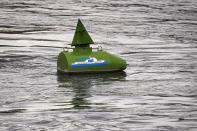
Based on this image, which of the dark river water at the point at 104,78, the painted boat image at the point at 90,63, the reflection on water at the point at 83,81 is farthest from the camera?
the painted boat image at the point at 90,63

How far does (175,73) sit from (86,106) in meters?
7.48

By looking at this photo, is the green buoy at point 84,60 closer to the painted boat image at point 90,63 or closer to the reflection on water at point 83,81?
the painted boat image at point 90,63

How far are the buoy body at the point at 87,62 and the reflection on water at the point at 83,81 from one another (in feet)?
0.70

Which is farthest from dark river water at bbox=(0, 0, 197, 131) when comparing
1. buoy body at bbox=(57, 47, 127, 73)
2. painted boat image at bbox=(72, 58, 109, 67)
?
painted boat image at bbox=(72, 58, 109, 67)

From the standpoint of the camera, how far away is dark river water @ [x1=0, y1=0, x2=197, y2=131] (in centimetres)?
1548

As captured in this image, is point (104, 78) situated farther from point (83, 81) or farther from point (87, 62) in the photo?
point (83, 81)

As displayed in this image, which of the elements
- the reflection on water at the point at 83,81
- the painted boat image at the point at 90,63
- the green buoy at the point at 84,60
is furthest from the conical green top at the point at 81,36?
the reflection on water at the point at 83,81

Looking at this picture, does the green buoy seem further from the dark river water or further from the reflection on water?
the dark river water

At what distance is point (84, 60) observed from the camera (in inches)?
904

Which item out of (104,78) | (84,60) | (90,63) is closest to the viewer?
(104,78)

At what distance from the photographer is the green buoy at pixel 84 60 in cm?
2297

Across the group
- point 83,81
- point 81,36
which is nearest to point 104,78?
point 83,81

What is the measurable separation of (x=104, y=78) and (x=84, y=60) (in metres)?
0.96

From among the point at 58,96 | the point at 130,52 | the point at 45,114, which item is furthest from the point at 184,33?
the point at 45,114
